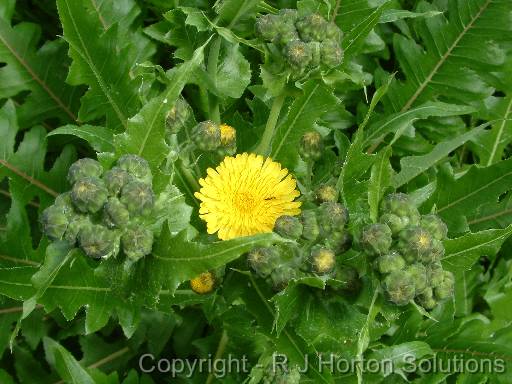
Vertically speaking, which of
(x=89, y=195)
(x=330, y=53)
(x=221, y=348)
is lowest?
(x=221, y=348)

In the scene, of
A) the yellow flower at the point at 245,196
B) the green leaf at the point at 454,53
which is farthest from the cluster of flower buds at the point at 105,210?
the green leaf at the point at 454,53

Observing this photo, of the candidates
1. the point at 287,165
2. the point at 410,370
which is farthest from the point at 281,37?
the point at 410,370

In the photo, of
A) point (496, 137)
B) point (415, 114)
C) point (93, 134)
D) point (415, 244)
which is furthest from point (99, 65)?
point (496, 137)

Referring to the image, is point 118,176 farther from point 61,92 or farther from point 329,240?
point 61,92

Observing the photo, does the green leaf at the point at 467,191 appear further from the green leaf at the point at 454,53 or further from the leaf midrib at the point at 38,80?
the leaf midrib at the point at 38,80

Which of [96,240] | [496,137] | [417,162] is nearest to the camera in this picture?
[96,240]

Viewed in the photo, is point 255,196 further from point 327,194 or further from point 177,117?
point 177,117

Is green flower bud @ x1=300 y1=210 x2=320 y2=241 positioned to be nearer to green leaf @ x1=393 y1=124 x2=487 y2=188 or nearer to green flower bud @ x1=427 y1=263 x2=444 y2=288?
green flower bud @ x1=427 y1=263 x2=444 y2=288
